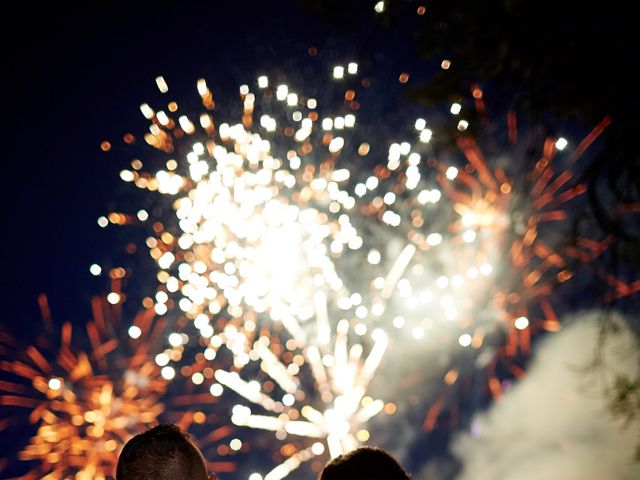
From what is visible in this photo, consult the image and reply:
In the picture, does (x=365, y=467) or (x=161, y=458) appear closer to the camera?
(x=365, y=467)

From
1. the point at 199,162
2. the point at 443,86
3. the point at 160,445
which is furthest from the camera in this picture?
the point at 199,162

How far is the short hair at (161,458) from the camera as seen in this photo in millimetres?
2971

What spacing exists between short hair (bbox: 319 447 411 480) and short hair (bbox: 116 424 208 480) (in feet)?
2.96

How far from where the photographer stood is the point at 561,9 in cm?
462

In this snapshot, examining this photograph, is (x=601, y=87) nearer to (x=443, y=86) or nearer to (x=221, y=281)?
(x=443, y=86)

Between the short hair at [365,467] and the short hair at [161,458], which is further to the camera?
the short hair at [161,458]

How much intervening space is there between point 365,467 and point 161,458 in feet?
4.02

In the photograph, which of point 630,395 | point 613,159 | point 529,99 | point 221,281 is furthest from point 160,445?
point 221,281

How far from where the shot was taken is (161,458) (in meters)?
2.99

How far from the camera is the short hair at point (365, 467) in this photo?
2383mm

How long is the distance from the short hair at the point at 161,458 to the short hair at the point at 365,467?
0.90 meters

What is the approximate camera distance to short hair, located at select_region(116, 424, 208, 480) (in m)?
2.97

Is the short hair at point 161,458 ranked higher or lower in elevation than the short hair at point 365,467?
lower

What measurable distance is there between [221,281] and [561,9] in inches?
307
